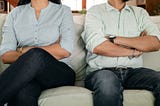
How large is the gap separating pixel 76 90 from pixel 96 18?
0.57 meters

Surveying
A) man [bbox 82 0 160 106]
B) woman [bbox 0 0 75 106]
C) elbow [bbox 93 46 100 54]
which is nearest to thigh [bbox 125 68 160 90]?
man [bbox 82 0 160 106]

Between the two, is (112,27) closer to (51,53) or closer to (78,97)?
(51,53)

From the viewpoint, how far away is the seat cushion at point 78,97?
1.52 meters

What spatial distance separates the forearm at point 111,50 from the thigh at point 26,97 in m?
0.48

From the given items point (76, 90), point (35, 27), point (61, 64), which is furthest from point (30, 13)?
point (76, 90)

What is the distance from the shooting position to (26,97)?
4.71 ft

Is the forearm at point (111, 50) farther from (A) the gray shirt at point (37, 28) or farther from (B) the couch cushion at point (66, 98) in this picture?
(B) the couch cushion at point (66, 98)

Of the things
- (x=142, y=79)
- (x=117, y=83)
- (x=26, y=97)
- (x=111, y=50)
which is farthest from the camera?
(x=111, y=50)

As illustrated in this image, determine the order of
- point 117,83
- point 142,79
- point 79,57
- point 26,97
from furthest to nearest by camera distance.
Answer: point 79,57, point 142,79, point 117,83, point 26,97

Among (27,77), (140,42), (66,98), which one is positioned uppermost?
(140,42)

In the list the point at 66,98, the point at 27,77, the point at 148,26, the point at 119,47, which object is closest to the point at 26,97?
the point at 27,77

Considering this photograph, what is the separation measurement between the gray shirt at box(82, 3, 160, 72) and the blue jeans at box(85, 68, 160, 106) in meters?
0.06

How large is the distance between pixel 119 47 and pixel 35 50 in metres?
0.56

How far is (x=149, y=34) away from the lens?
1.89m
